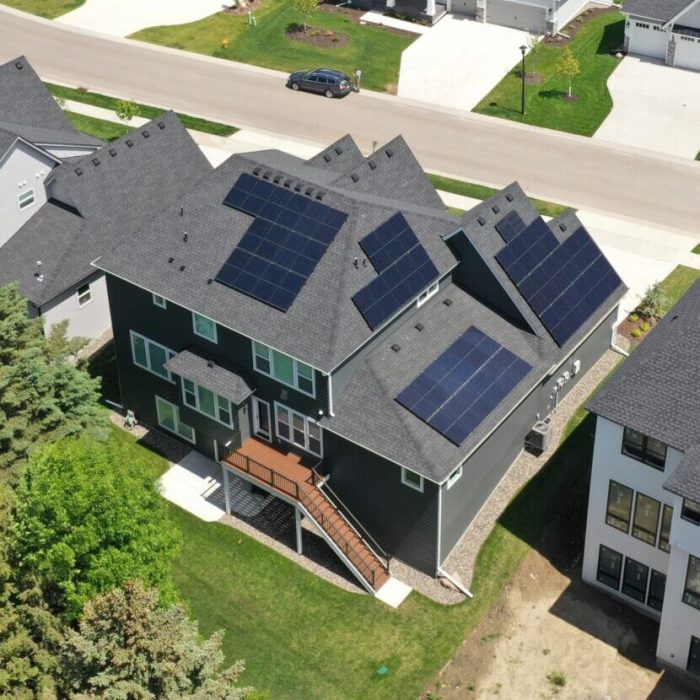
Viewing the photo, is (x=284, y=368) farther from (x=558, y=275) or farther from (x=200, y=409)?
(x=558, y=275)

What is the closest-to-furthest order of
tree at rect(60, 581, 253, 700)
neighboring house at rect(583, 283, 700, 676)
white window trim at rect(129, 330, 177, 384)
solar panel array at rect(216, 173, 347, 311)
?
tree at rect(60, 581, 253, 700)
neighboring house at rect(583, 283, 700, 676)
solar panel array at rect(216, 173, 347, 311)
white window trim at rect(129, 330, 177, 384)

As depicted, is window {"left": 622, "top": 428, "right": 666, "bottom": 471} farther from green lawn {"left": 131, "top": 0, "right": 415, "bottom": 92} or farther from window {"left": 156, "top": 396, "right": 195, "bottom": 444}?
green lawn {"left": 131, "top": 0, "right": 415, "bottom": 92}

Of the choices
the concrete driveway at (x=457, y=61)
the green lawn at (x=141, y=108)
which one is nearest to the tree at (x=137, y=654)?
the green lawn at (x=141, y=108)

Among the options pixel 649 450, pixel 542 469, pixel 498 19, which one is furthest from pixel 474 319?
pixel 498 19

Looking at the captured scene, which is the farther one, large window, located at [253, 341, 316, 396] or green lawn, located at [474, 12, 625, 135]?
green lawn, located at [474, 12, 625, 135]

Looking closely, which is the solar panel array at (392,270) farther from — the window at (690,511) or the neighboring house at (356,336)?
the window at (690,511)

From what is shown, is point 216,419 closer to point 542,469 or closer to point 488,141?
point 542,469

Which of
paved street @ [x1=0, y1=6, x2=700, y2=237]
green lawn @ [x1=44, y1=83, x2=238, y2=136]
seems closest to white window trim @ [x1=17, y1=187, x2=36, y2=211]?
green lawn @ [x1=44, y1=83, x2=238, y2=136]

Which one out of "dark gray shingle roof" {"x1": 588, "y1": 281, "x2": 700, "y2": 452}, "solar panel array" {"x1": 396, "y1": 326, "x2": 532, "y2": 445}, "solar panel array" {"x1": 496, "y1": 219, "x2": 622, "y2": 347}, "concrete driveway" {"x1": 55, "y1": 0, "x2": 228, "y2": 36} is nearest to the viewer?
"dark gray shingle roof" {"x1": 588, "y1": 281, "x2": 700, "y2": 452}

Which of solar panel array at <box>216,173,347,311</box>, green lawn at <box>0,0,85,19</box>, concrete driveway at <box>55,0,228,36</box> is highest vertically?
solar panel array at <box>216,173,347,311</box>

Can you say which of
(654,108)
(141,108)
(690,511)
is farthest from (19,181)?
(654,108)
